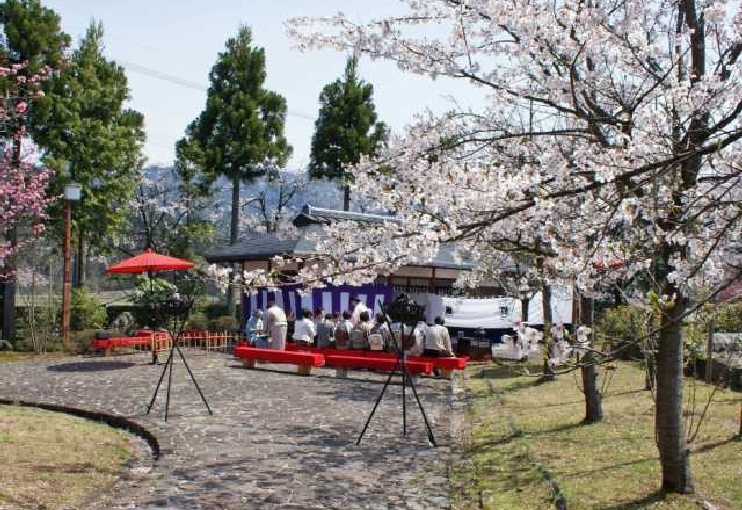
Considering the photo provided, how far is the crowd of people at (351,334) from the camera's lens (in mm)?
14820

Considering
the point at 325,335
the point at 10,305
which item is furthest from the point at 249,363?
the point at 10,305

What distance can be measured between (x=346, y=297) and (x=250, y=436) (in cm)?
1130

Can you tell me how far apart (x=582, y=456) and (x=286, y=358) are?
27.2ft

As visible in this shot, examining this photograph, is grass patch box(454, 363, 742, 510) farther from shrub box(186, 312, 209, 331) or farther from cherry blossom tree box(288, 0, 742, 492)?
shrub box(186, 312, 209, 331)

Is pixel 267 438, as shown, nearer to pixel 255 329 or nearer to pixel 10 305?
pixel 255 329

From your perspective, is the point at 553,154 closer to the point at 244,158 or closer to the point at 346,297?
the point at 346,297

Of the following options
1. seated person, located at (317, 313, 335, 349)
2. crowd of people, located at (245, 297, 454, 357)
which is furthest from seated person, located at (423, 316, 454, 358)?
seated person, located at (317, 313, 335, 349)

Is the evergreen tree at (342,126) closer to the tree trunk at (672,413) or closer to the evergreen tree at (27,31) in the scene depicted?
the evergreen tree at (27,31)

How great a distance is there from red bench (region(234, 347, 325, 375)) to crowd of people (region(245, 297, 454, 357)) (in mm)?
737

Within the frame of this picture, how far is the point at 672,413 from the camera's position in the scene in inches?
239

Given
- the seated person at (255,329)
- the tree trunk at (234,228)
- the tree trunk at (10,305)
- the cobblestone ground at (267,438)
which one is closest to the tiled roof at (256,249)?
the seated person at (255,329)

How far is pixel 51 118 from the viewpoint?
22297 mm

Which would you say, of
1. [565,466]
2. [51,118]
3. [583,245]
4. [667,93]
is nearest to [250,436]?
[565,466]

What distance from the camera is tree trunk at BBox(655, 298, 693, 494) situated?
5.89 meters
